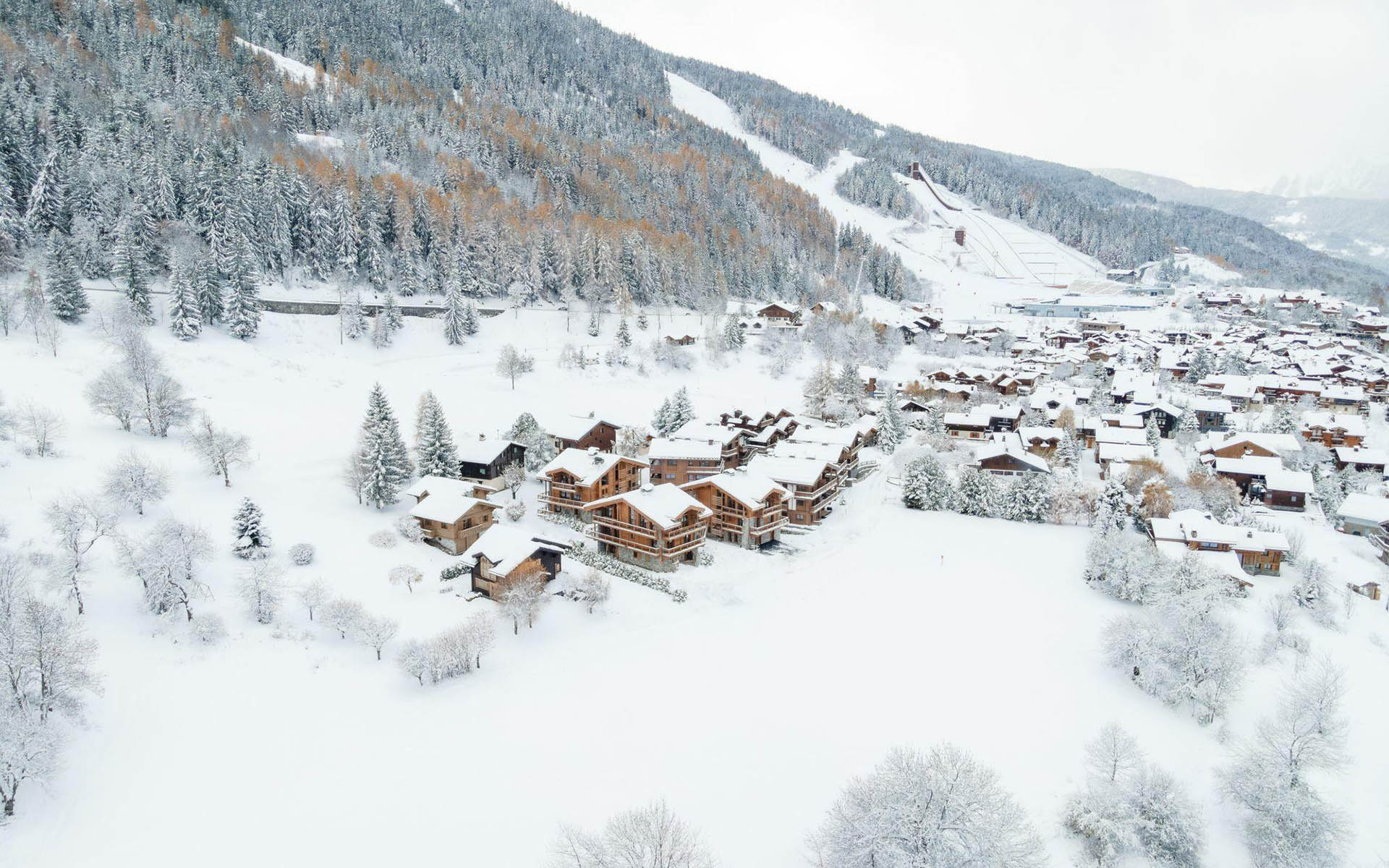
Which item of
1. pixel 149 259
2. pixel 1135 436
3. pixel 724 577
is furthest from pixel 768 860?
pixel 149 259

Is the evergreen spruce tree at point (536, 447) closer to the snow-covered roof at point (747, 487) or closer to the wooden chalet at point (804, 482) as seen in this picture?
the snow-covered roof at point (747, 487)

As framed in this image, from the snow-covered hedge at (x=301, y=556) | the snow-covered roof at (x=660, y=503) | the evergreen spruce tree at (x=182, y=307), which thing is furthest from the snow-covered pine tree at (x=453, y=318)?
the snow-covered hedge at (x=301, y=556)

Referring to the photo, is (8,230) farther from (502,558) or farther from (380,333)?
(502,558)

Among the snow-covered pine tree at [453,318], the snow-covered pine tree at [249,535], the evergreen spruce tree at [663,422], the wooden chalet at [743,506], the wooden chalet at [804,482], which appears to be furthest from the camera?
the snow-covered pine tree at [453,318]

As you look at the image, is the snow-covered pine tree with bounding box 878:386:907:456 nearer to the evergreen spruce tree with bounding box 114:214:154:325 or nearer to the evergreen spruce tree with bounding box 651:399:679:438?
the evergreen spruce tree with bounding box 651:399:679:438

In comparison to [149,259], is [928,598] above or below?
below

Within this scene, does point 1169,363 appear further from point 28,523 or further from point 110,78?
point 110,78

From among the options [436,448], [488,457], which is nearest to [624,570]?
[488,457]
